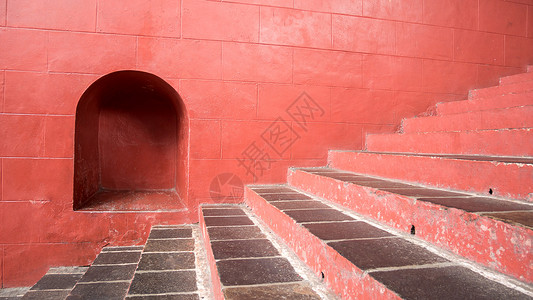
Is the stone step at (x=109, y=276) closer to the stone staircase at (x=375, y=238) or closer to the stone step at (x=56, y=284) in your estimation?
the stone staircase at (x=375, y=238)

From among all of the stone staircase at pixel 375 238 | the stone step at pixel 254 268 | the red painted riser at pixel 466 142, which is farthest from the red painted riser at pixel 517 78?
the stone step at pixel 254 268

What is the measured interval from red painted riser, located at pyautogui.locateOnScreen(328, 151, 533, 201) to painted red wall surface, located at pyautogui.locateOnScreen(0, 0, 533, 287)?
1.12m

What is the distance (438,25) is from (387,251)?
3618mm

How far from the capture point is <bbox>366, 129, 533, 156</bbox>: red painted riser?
77.2 inches

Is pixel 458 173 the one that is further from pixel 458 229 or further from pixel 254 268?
pixel 254 268

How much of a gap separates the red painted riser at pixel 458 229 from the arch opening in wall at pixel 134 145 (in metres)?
2.23

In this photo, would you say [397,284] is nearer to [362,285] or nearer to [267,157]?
[362,285]

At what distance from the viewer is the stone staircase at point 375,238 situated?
106 cm

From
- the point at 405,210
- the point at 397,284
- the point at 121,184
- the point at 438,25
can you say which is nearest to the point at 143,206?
the point at 121,184

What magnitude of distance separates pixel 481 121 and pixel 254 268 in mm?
2416

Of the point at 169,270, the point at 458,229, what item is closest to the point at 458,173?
the point at 458,229

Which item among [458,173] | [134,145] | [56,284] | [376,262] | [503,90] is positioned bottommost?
[56,284]

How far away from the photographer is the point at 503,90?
3338mm

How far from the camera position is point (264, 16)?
3352 millimetres
